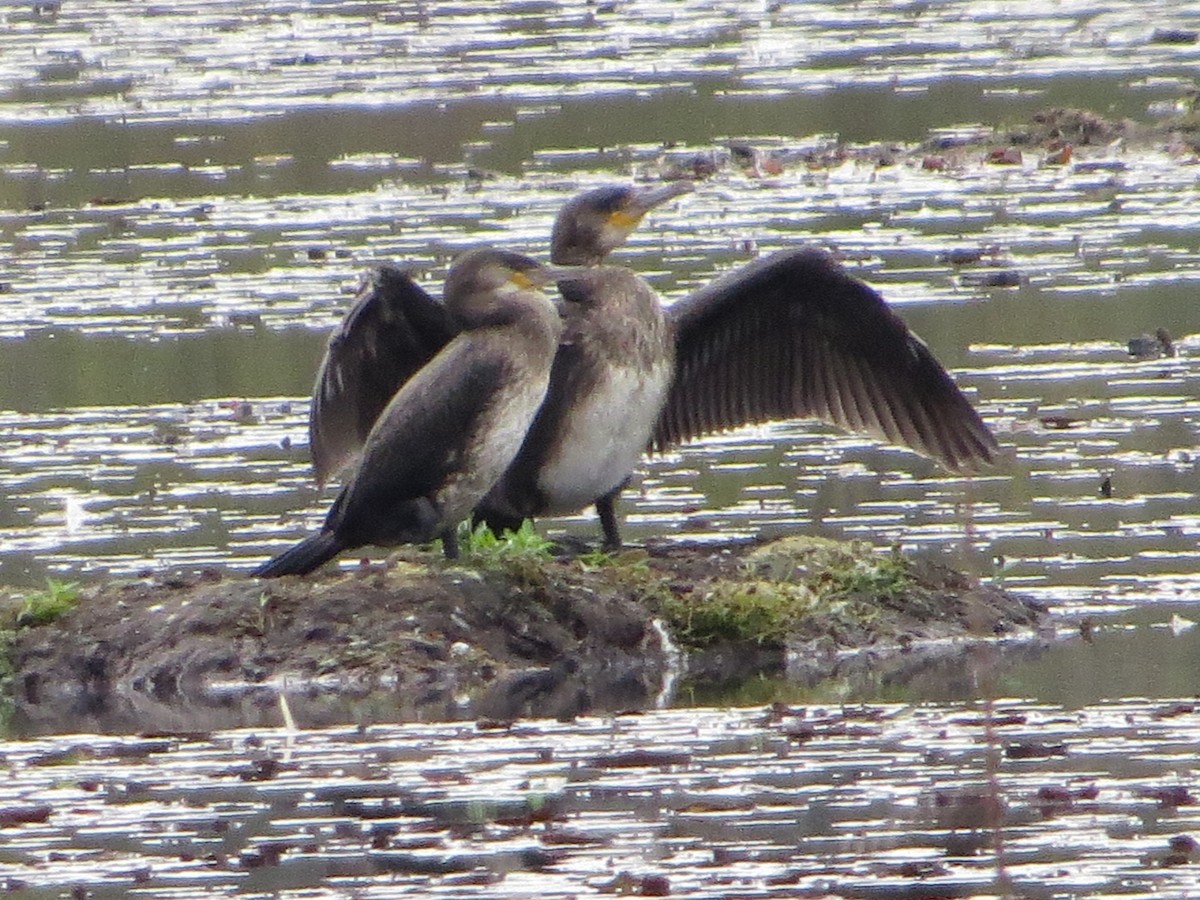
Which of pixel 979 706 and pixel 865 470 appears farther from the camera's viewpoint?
pixel 865 470

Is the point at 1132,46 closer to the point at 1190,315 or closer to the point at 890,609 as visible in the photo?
the point at 1190,315

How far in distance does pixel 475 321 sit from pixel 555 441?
0.68m

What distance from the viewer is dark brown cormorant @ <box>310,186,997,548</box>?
10594 millimetres

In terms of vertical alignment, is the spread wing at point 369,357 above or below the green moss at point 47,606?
above

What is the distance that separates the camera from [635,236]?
2017cm

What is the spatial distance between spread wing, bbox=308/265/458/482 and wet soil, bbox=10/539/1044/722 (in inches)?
25.0

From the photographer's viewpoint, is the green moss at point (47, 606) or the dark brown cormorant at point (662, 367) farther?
the dark brown cormorant at point (662, 367)

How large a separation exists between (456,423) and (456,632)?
2.18 feet

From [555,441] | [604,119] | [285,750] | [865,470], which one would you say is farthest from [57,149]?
[285,750]

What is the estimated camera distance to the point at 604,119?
26484mm

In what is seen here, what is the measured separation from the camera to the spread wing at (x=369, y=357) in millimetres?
10430

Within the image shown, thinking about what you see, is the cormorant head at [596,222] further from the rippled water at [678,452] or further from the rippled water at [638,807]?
the rippled water at [638,807]

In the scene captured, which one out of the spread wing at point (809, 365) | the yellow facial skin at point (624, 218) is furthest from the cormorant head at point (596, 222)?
the spread wing at point (809, 365)

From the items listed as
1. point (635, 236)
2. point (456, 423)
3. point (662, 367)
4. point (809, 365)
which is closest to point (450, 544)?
point (456, 423)
